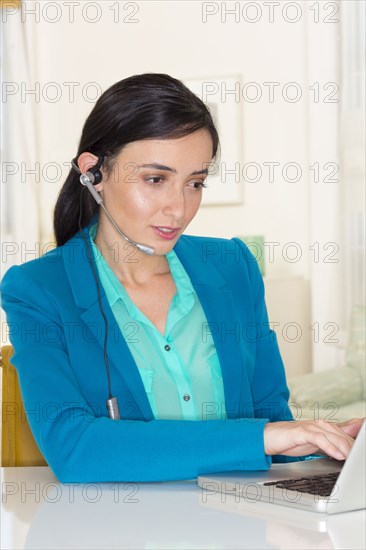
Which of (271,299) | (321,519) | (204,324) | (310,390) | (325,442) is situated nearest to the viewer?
(321,519)

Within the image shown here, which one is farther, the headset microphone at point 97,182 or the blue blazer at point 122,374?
the headset microphone at point 97,182

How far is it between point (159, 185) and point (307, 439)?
0.61 m

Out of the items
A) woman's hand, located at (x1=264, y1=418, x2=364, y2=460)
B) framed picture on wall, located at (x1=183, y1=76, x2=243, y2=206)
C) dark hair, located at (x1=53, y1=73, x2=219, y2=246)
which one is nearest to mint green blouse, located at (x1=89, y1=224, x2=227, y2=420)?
dark hair, located at (x1=53, y1=73, x2=219, y2=246)

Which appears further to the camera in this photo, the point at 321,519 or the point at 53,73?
the point at 53,73

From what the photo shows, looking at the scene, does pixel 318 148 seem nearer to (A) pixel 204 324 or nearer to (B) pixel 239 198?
(B) pixel 239 198

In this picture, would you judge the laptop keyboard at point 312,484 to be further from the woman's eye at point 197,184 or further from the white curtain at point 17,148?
the white curtain at point 17,148

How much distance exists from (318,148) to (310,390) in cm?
152

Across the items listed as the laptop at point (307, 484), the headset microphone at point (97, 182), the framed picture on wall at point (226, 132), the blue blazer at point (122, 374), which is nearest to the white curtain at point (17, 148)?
the framed picture on wall at point (226, 132)

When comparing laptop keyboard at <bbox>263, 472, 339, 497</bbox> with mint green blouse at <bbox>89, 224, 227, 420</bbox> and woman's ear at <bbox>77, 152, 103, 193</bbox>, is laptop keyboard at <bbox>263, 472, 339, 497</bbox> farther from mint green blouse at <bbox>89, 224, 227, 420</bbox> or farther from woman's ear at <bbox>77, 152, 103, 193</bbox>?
woman's ear at <bbox>77, 152, 103, 193</bbox>

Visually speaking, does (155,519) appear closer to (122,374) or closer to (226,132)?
(122,374)

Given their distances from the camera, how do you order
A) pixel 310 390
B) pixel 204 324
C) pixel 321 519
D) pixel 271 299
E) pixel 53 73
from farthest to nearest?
1. pixel 53 73
2. pixel 271 299
3. pixel 310 390
4. pixel 204 324
5. pixel 321 519

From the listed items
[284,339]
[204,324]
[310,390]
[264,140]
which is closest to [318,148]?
[264,140]

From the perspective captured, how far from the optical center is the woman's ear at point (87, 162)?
72.7 inches

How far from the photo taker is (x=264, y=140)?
541 centimetres
